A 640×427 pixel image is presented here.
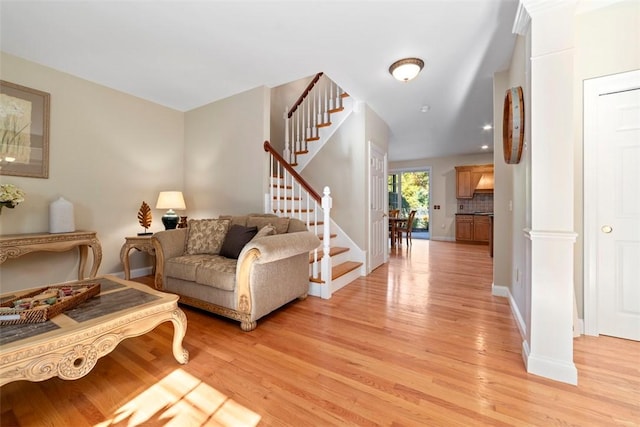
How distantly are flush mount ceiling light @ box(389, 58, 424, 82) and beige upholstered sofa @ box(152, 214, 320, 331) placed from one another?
1.97 m

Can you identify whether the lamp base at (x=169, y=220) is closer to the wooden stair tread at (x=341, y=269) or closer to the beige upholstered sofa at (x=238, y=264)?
the beige upholstered sofa at (x=238, y=264)

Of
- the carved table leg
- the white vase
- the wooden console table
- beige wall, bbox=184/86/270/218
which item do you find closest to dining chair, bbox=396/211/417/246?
beige wall, bbox=184/86/270/218

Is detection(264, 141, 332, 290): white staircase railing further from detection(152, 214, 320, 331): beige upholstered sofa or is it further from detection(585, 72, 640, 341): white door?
detection(585, 72, 640, 341): white door

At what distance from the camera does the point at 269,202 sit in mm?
3484

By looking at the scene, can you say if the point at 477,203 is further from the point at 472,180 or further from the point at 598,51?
the point at 598,51

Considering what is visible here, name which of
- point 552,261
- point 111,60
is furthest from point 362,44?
point 111,60

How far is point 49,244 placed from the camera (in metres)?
2.65

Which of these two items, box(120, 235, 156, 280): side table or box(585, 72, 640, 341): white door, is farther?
box(120, 235, 156, 280): side table

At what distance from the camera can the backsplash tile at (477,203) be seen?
756 cm

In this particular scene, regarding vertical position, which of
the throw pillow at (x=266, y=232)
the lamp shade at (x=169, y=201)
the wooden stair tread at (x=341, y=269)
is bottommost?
the wooden stair tread at (x=341, y=269)

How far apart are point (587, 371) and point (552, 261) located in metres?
0.75

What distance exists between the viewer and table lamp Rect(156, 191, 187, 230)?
Answer: 358cm

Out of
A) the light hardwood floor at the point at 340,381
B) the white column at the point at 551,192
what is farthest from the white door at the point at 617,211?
the white column at the point at 551,192

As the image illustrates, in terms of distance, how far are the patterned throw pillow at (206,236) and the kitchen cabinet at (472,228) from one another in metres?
6.79
